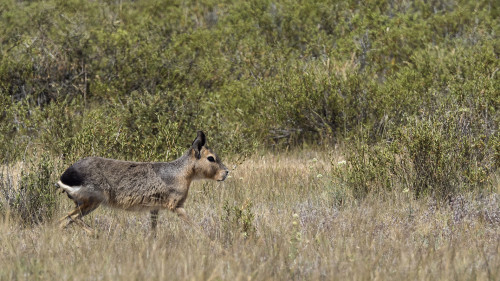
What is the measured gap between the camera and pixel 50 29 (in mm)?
16516

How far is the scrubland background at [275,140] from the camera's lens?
5199 millimetres

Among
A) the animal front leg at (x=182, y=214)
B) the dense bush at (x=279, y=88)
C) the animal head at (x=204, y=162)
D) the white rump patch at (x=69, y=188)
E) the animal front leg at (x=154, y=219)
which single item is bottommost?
the dense bush at (x=279, y=88)

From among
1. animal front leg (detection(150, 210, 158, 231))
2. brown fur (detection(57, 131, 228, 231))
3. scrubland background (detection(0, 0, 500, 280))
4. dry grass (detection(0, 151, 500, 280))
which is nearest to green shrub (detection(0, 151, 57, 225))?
scrubland background (detection(0, 0, 500, 280))

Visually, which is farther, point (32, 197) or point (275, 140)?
point (275, 140)

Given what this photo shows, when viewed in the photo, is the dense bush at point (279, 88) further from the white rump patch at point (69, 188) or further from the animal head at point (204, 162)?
the white rump patch at point (69, 188)

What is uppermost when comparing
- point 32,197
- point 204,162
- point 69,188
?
point 69,188

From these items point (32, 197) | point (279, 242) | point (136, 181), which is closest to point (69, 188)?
point (136, 181)

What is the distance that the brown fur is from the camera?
6387 mm

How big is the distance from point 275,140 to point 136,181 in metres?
6.15

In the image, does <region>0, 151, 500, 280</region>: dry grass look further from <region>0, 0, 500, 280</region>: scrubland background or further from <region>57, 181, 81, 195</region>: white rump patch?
<region>57, 181, 81, 195</region>: white rump patch

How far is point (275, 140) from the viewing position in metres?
12.7

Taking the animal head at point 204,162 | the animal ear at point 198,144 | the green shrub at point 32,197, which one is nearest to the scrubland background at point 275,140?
the green shrub at point 32,197

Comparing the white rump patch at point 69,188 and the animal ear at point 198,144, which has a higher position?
the white rump patch at point 69,188

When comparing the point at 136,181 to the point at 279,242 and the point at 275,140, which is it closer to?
the point at 279,242
